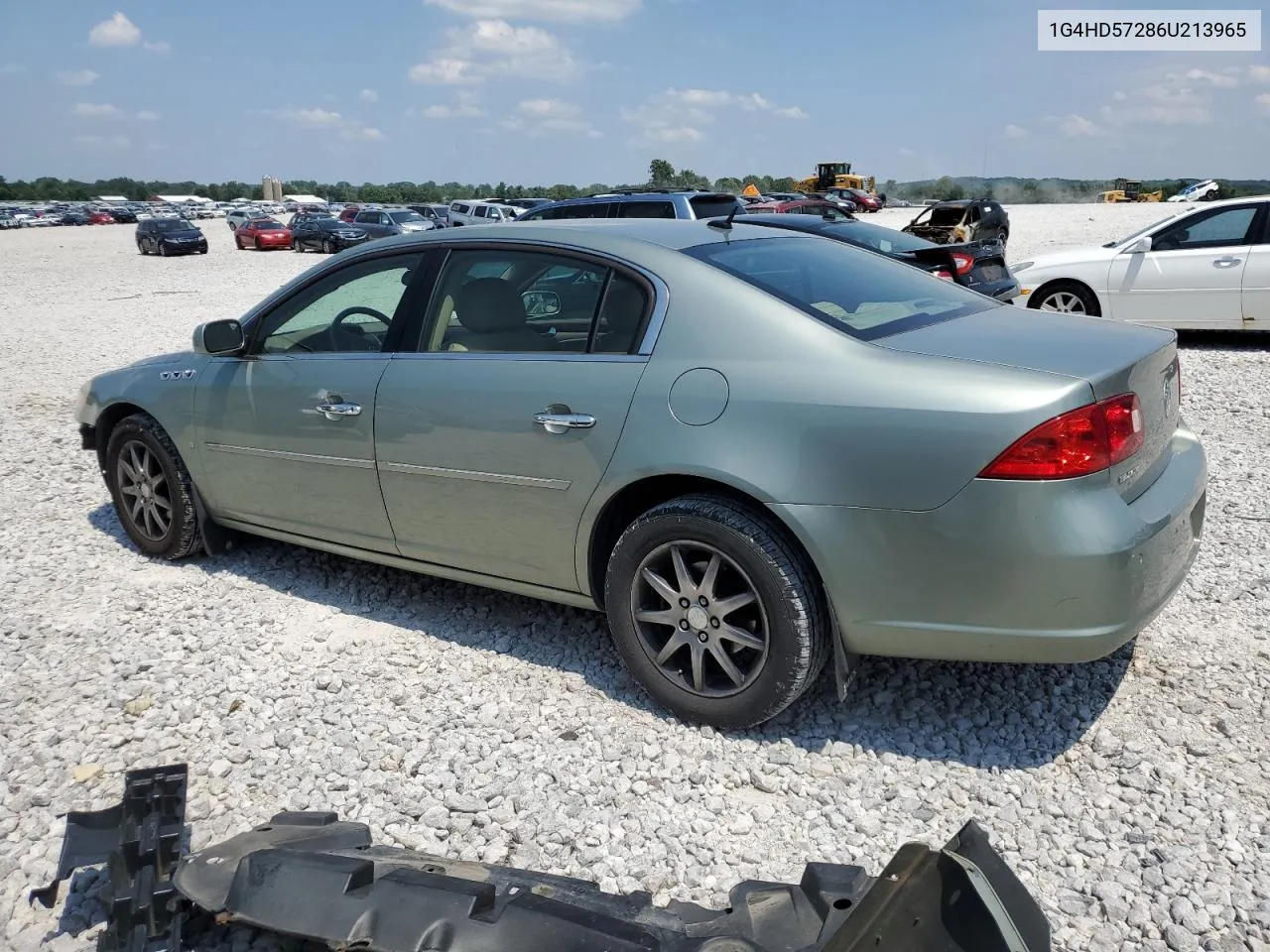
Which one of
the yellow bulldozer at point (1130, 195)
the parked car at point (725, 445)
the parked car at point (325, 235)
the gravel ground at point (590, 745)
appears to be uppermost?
the yellow bulldozer at point (1130, 195)

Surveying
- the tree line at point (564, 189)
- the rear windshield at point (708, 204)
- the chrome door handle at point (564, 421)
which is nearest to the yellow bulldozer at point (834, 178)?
the tree line at point (564, 189)

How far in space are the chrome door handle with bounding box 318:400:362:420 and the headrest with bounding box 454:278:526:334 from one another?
0.56 metres

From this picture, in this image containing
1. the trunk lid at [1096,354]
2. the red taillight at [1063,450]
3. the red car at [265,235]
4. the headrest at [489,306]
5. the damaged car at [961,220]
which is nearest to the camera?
the red taillight at [1063,450]

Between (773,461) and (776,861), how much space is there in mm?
1120

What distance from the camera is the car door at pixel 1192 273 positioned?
31.6 feet

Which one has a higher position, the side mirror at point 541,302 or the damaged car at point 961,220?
the damaged car at point 961,220

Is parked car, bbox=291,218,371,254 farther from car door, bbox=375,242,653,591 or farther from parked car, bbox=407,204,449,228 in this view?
car door, bbox=375,242,653,591

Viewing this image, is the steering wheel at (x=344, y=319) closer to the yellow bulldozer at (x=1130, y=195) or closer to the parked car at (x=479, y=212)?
the parked car at (x=479, y=212)

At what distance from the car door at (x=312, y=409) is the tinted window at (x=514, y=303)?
0.20m

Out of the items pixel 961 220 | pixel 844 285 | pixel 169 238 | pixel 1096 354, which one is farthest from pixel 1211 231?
pixel 169 238

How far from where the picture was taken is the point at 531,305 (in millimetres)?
3721

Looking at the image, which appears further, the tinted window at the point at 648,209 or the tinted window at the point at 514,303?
the tinted window at the point at 648,209

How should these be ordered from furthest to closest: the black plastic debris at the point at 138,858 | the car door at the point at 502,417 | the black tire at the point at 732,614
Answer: the car door at the point at 502,417 → the black tire at the point at 732,614 → the black plastic debris at the point at 138,858

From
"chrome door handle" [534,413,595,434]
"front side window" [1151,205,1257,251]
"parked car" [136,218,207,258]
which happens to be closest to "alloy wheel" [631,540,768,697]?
"chrome door handle" [534,413,595,434]
